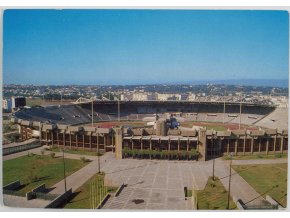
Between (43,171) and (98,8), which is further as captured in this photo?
(43,171)

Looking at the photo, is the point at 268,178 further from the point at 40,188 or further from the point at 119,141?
the point at 40,188

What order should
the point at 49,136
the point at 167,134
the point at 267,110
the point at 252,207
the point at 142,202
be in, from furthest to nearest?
the point at 267,110 → the point at 49,136 → the point at 167,134 → the point at 142,202 → the point at 252,207

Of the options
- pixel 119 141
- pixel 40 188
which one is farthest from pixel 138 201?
pixel 119 141

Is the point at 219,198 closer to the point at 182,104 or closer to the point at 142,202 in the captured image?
the point at 142,202

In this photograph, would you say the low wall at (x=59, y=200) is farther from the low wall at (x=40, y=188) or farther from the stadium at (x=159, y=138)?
the stadium at (x=159, y=138)

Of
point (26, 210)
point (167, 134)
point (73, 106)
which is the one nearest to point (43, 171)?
point (26, 210)

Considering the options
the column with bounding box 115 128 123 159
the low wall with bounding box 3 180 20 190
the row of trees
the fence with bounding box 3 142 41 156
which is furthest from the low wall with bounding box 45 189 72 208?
the fence with bounding box 3 142 41 156
